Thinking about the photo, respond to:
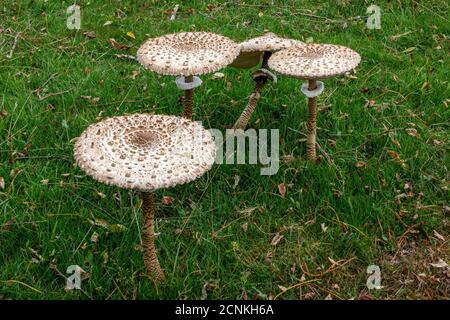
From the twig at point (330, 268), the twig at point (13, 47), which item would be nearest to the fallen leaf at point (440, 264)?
the twig at point (330, 268)

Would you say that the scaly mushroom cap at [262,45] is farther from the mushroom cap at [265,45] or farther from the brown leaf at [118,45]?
the brown leaf at [118,45]

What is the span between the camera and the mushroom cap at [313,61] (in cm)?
443

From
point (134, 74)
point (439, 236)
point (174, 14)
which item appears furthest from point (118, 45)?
point (439, 236)

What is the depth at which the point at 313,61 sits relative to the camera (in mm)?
4547

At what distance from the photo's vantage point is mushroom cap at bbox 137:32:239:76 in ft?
13.8

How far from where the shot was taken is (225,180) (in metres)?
5.05

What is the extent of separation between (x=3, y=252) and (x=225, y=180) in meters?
2.02

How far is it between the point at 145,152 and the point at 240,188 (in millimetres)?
1792

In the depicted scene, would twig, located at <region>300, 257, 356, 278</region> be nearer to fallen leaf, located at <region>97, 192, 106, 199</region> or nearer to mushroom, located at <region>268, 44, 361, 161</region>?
mushroom, located at <region>268, 44, 361, 161</region>

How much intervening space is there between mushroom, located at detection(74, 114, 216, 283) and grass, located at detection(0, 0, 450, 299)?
0.70 metres

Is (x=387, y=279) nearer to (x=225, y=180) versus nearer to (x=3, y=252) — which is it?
(x=225, y=180)

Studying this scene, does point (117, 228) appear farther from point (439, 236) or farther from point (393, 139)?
point (393, 139)

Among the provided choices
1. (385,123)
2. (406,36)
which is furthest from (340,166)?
(406,36)

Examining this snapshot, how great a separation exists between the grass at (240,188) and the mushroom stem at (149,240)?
0.37 ft
